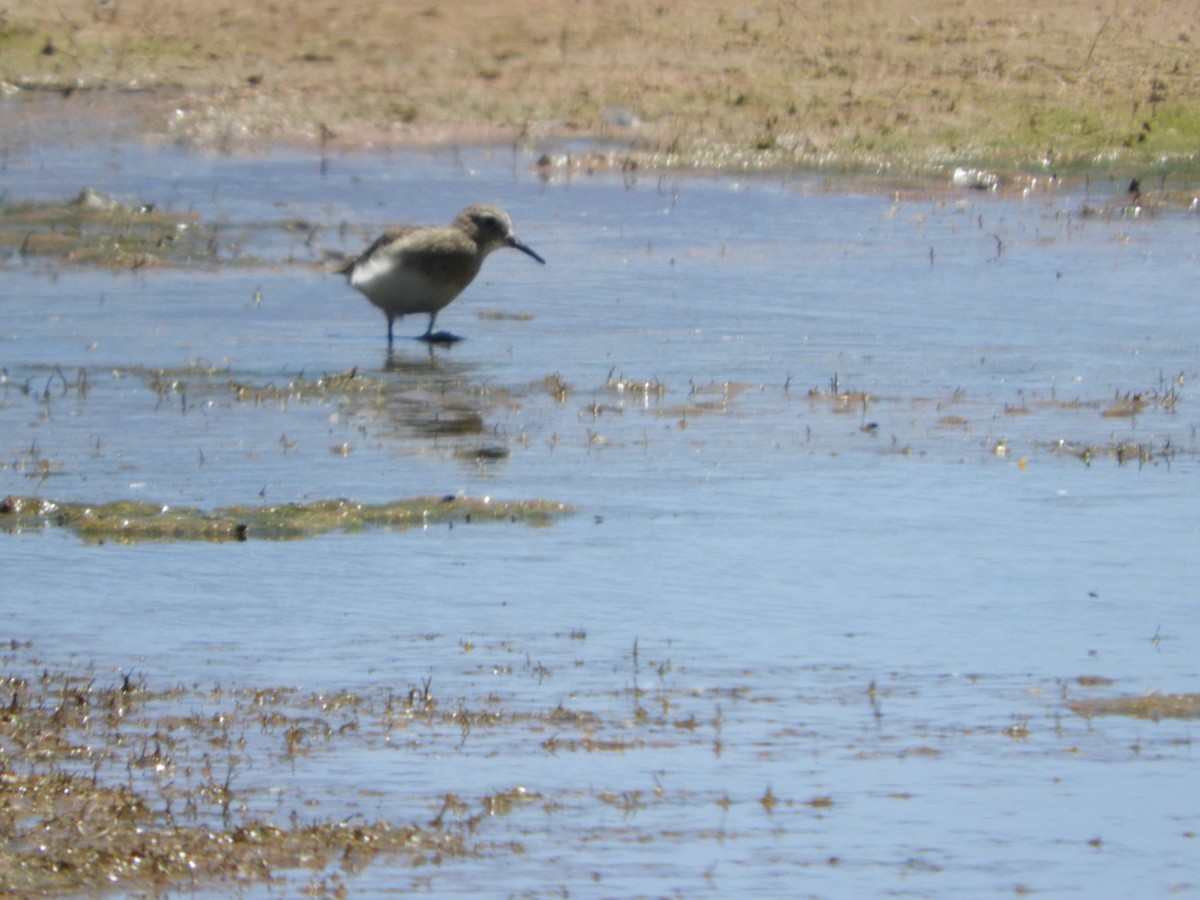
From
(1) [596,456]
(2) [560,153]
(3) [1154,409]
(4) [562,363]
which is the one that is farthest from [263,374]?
(2) [560,153]

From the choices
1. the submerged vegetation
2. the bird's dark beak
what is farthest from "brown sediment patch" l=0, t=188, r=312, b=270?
the submerged vegetation

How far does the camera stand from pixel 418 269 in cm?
1235

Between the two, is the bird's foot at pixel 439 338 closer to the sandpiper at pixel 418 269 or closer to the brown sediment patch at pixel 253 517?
the sandpiper at pixel 418 269

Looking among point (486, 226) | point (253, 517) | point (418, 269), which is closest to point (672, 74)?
point (486, 226)

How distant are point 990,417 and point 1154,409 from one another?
0.78m

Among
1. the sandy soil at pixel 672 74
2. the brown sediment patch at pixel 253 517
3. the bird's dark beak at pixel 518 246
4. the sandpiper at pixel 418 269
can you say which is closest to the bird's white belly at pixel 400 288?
the sandpiper at pixel 418 269

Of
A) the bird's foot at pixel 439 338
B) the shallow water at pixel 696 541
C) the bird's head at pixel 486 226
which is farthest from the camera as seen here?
the bird's head at pixel 486 226

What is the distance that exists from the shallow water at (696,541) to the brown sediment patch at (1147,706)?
0.26 ft

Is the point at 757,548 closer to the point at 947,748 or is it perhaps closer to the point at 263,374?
the point at 947,748

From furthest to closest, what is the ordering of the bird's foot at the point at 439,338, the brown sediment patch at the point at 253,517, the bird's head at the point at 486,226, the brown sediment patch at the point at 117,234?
the brown sediment patch at the point at 117,234, the bird's head at the point at 486,226, the bird's foot at the point at 439,338, the brown sediment patch at the point at 253,517

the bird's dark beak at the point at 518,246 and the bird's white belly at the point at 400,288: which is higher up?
the bird's dark beak at the point at 518,246

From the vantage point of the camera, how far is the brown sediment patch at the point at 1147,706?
259 inches

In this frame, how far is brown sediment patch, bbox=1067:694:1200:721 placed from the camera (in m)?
6.58

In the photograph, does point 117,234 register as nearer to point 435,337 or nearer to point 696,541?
point 435,337
